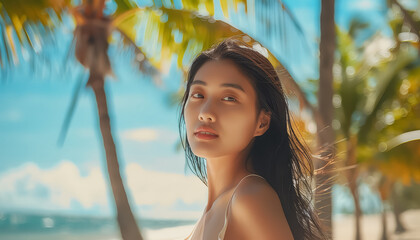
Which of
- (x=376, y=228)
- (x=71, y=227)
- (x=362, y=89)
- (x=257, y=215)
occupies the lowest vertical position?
(x=257, y=215)

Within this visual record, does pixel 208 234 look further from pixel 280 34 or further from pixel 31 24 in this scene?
pixel 31 24

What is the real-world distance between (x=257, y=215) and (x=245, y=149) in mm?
252

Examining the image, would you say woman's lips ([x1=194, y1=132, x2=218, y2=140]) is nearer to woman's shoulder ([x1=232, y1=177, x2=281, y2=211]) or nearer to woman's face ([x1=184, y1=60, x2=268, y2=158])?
woman's face ([x1=184, y1=60, x2=268, y2=158])

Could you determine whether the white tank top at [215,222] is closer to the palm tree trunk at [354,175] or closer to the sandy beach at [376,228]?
the palm tree trunk at [354,175]

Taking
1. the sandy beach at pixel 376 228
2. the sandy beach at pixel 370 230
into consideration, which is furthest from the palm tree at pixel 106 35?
the sandy beach at pixel 370 230

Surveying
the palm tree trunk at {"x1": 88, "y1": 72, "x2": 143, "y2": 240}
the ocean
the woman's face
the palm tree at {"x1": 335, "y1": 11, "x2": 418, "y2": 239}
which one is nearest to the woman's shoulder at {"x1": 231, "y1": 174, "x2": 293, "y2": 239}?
the woman's face

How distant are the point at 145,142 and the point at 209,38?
51.4 meters

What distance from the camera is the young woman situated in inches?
48.1

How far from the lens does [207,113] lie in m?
1.28

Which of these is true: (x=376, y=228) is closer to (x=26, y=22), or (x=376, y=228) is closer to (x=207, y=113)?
(x=26, y=22)

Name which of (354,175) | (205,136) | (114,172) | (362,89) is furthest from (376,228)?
(205,136)

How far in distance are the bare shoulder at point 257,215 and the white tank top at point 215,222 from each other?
3cm

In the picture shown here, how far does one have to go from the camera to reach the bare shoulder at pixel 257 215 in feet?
3.86

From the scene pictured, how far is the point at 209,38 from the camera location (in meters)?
6.04
